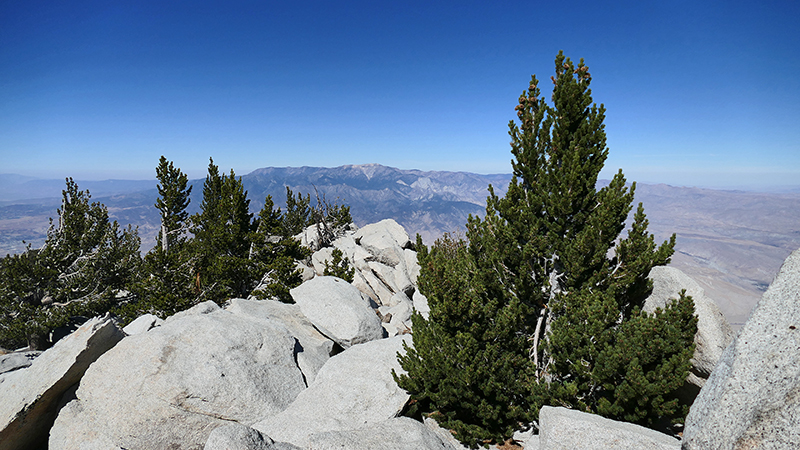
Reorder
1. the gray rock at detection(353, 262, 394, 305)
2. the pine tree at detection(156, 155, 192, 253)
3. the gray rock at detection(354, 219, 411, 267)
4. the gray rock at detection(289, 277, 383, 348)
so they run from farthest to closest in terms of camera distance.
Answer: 1. the pine tree at detection(156, 155, 192, 253)
2. the gray rock at detection(354, 219, 411, 267)
3. the gray rock at detection(353, 262, 394, 305)
4. the gray rock at detection(289, 277, 383, 348)

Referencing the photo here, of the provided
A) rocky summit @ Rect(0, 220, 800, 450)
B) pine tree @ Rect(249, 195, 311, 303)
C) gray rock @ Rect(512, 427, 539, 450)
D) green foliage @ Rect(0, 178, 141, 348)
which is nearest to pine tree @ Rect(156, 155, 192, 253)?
green foliage @ Rect(0, 178, 141, 348)

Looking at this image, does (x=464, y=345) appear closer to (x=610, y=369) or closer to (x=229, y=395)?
(x=610, y=369)

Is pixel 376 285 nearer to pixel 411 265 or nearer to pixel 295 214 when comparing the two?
→ pixel 411 265

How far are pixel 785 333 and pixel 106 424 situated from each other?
576 inches

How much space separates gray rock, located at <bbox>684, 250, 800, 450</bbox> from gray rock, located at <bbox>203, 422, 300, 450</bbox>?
24.0 ft

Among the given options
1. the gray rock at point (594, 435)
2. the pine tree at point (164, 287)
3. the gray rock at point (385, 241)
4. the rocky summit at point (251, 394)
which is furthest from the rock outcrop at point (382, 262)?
the gray rock at point (594, 435)

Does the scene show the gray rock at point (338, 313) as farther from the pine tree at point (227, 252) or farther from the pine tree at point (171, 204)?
the pine tree at point (171, 204)

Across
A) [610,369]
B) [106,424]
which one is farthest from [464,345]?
[106,424]

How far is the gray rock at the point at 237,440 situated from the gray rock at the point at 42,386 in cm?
711

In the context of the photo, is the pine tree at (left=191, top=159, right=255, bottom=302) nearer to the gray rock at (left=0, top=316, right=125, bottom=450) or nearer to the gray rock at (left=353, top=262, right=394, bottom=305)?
the gray rock at (left=353, top=262, right=394, bottom=305)

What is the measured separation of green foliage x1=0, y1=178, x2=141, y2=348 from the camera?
2614cm

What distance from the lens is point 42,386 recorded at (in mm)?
9773

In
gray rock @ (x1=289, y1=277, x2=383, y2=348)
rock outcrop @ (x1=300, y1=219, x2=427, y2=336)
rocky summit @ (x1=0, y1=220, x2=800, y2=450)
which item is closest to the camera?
rocky summit @ (x1=0, y1=220, x2=800, y2=450)

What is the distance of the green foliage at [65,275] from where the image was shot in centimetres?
2614
